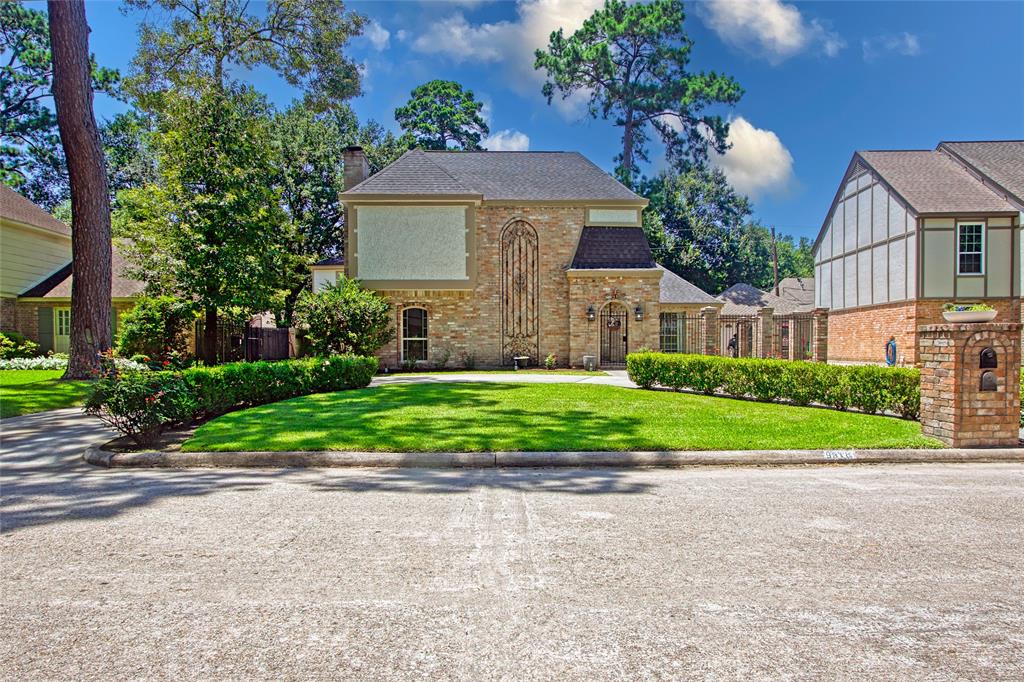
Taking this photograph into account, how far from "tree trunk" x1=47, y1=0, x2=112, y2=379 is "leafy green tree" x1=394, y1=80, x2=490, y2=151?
102ft

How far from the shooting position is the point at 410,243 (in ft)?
72.2

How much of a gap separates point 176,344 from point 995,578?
22469mm

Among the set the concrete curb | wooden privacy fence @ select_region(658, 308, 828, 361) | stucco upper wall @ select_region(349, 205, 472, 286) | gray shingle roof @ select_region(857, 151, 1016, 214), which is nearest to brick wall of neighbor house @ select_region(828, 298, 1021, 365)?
gray shingle roof @ select_region(857, 151, 1016, 214)

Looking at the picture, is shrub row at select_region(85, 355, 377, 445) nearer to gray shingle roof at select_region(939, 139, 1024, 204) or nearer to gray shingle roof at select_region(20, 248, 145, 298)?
gray shingle roof at select_region(20, 248, 145, 298)

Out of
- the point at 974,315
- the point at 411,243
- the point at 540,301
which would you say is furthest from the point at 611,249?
the point at 974,315

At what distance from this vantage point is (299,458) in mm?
7348

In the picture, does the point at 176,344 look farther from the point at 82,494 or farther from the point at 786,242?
the point at 786,242

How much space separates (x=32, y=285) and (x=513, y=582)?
3059 cm

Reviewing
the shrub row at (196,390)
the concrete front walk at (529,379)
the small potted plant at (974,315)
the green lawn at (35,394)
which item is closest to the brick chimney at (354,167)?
the concrete front walk at (529,379)

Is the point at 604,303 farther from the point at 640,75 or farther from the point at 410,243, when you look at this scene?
the point at 640,75

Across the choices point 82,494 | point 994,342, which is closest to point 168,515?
point 82,494

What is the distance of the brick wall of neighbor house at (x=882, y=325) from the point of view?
22.2 meters

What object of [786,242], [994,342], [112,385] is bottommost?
[112,385]

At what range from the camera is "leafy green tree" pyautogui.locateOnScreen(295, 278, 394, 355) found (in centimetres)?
1830
